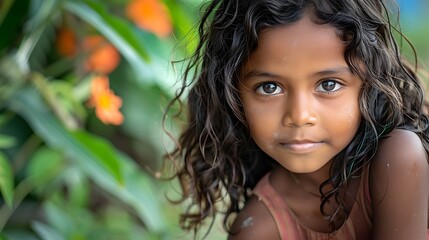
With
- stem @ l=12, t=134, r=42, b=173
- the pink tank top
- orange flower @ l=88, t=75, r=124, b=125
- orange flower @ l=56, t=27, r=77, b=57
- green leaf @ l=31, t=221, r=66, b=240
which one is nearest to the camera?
the pink tank top

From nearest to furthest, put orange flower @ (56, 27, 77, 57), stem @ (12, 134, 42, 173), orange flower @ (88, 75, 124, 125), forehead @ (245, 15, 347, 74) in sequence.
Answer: forehead @ (245, 15, 347, 74), orange flower @ (88, 75, 124, 125), stem @ (12, 134, 42, 173), orange flower @ (56, 27, 77, 57)

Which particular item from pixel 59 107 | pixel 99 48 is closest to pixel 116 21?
pixel 59 107

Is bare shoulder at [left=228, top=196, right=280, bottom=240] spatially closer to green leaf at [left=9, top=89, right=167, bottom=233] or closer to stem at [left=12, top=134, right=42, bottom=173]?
green leaf at [left=9, top=89, right=167, bottom=233]

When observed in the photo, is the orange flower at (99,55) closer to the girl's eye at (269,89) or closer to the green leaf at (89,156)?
the green leaf at (89,156)

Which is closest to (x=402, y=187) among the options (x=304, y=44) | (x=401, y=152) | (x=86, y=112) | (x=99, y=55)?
(x=401, y=152)

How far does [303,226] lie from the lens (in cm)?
183

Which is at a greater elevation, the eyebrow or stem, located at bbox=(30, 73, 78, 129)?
the eyebrow

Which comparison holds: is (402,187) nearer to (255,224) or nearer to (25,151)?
(255,224)

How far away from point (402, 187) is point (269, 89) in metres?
0.30

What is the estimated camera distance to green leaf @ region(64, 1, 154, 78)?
7.32 ft

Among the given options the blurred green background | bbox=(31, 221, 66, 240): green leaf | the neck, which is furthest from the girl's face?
bbox=(31, 221, 66, 240): green leaf

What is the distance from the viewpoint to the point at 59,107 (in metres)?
2.27

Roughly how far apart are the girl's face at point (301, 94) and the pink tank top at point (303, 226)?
0.45ft

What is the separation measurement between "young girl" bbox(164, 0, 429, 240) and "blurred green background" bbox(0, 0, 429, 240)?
224mm
